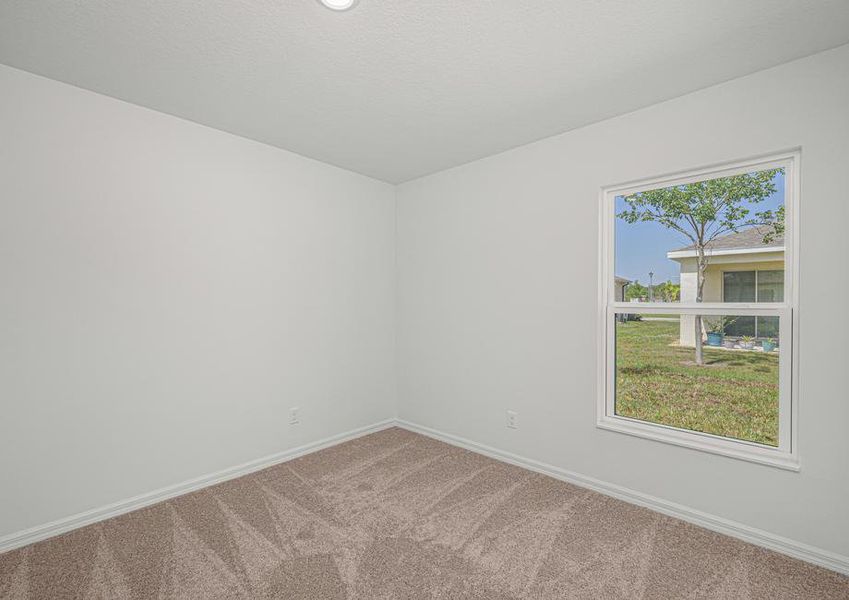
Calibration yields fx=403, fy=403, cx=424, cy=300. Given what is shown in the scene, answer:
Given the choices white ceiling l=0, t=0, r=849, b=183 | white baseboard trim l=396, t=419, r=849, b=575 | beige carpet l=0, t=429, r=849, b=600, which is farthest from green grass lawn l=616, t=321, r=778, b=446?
white ceiling l=0, t=0, r=849, b=183

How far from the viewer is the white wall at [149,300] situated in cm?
209

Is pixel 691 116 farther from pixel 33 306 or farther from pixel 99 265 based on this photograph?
pixel 33 306

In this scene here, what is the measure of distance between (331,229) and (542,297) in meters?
1.85

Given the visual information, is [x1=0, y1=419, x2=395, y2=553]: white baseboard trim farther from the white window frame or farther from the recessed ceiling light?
the recessed ceiling light

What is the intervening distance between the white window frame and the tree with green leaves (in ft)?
0.18

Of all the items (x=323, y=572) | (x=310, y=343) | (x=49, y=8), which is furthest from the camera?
(x=310, y=343)

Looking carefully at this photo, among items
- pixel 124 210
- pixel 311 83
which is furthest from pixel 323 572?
pixel 311 83

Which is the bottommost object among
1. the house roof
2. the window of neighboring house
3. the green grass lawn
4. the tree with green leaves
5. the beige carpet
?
the beige carpet

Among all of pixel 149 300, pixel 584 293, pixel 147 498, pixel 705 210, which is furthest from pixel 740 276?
pixel 147 498

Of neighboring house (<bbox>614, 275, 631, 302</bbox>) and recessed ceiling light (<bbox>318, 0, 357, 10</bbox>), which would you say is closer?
recessed ceiling light (<bbox>318, 0, 357, 10</bbox>)

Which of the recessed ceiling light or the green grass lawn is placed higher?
the recessed ceiling light

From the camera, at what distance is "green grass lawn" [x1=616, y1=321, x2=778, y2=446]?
220cm

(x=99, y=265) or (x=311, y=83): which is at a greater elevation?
(x=311, y=83)

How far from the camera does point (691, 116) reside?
2281 mm
